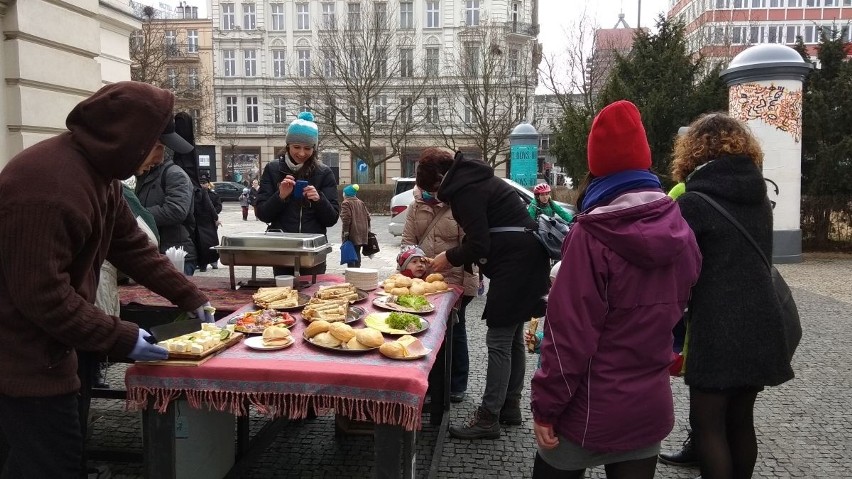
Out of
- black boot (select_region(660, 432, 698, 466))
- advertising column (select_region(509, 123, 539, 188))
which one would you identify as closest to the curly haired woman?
black boot (select_region(660, 432, 698, 466))

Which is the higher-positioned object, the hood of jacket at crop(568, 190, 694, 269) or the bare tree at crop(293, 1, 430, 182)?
the bare tree at crop(293, 1, 430, 182)

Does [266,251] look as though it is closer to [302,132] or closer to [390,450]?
[302,132]

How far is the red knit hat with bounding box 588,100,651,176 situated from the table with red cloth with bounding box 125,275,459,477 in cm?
103

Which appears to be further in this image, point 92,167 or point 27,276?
point 92,167

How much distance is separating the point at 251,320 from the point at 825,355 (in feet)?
18.9

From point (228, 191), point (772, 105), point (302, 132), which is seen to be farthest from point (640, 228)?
point (228, 191)

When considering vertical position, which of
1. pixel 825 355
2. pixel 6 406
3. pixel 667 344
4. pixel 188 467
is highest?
pixel 667 344

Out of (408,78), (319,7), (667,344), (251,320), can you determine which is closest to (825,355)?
(667,344)

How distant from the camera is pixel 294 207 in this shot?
478 cm

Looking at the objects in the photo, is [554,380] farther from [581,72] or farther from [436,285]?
[581,72]

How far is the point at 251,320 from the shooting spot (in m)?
2.96

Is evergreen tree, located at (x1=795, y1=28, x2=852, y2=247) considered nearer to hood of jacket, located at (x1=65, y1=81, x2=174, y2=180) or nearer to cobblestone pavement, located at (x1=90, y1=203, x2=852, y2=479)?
cobblestone pavement, located at (x1=90, y1=203, x2=852, y2=479)

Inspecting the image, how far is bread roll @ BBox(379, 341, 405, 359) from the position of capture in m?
2.50

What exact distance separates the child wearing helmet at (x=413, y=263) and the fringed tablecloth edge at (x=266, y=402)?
1885 millimetres
